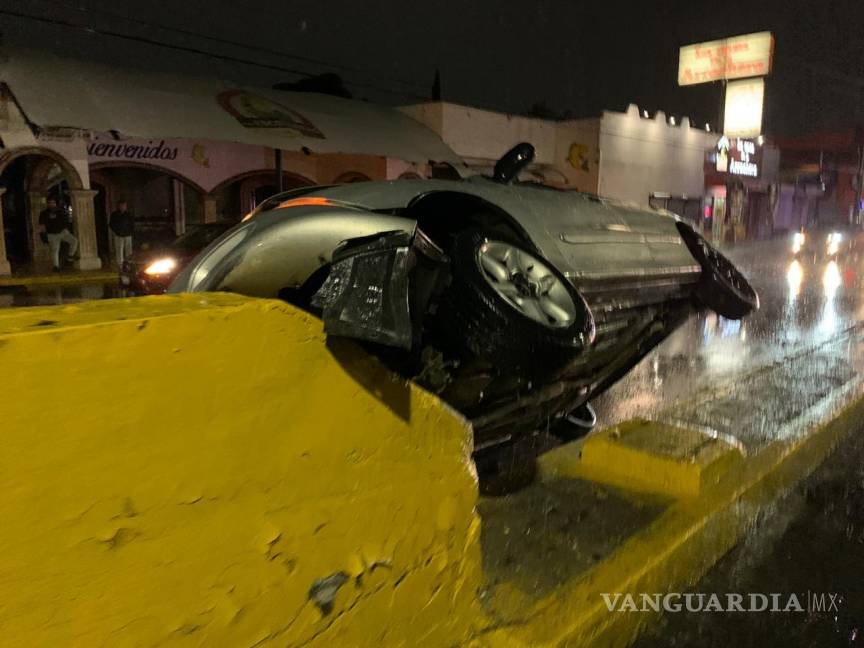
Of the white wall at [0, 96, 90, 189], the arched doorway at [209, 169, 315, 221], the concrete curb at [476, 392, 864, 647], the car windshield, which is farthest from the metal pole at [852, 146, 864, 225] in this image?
the concrete curb at [476, 392, 864, 647]

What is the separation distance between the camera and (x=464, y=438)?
2.03m

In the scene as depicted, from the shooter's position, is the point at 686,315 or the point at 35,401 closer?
the point at 35,401

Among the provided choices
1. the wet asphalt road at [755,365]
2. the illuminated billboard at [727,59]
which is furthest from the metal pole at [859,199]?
the wet asphalt road at [755,365]

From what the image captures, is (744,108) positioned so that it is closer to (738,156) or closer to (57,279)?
(738,156)

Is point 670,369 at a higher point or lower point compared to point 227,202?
lower

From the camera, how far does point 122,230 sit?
51.8ft

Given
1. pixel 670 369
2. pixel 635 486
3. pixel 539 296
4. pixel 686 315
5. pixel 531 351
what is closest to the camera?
pixel 531 351

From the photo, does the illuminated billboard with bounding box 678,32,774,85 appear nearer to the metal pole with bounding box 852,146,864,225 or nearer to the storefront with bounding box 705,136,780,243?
the storefront with bounding box 705,136,780,243

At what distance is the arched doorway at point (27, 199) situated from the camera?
53.6 ft

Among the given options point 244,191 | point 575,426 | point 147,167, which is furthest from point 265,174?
point 575,426

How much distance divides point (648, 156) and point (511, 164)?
25.9m

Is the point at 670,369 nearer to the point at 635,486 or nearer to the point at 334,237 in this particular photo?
the point at 635,486

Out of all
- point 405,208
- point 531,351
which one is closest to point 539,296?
point 531,351

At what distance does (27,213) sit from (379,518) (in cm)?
1820
